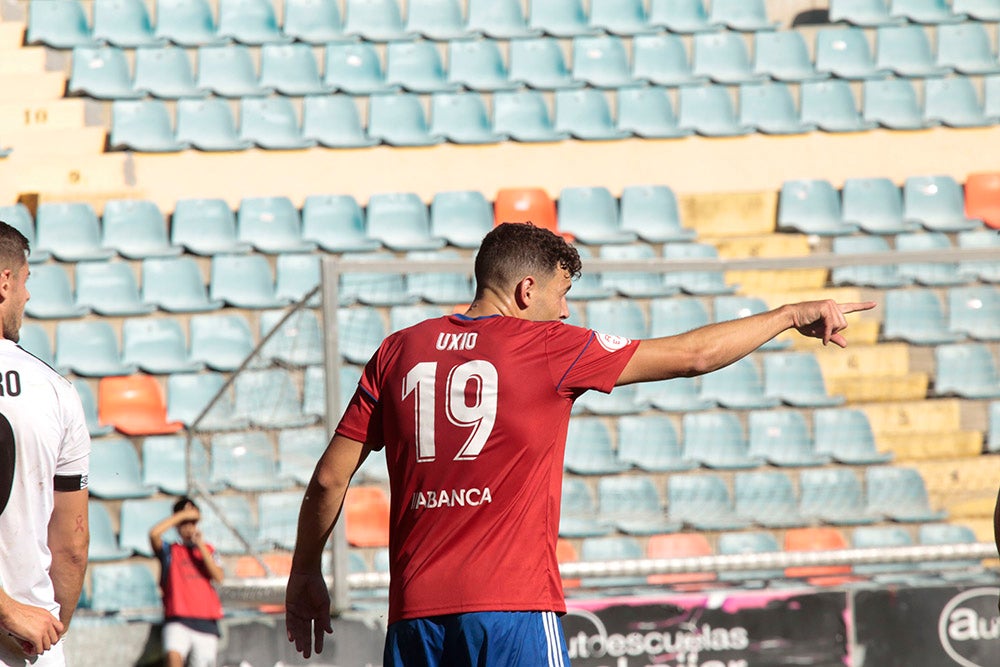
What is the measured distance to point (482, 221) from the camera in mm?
9133

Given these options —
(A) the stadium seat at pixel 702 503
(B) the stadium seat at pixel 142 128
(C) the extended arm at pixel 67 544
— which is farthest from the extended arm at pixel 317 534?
(B) the stadium seat at pixel 142 128

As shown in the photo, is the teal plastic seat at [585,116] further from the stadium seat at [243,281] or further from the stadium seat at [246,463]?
the stadium seat at [246,463]

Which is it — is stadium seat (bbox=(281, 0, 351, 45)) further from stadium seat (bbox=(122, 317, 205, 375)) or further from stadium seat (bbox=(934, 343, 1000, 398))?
stadium seat (bbox=(934, 343, 1000, 398))

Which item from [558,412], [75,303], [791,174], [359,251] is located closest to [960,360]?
[791,174]

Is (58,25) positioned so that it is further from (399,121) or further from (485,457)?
(485,457)

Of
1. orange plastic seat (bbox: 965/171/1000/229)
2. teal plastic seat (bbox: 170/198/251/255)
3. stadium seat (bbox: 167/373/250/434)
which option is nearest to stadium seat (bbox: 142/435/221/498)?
stadium seat (bbox: 167/373/250/434)

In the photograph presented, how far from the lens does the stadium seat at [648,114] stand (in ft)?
31.7

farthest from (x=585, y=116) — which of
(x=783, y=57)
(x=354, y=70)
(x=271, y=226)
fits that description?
(x=271, y=226)

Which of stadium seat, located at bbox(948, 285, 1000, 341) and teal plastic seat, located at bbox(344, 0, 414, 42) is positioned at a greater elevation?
teal plastic seat, located at bbox(344, 0, 414, 42)

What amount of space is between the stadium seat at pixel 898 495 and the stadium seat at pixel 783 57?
408cm

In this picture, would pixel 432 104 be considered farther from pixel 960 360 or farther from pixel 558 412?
pixel 558 412

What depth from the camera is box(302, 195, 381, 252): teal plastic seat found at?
9000 mm

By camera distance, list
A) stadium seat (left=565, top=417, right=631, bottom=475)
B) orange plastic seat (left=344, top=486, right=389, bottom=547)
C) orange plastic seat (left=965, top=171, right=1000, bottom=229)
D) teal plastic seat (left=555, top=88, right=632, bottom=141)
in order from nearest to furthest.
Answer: orange plastic seat (left=344, top=486, right=389, bottom=547), stadium seat (left=565, top=417, right=631, bottom=475), orange plastic seat (left=965, top=171, right=1000, bottom=229), teal plastic seat (left=555, top=88, right=632, bottom=141)

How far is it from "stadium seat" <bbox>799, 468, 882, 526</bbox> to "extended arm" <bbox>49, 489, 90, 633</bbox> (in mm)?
4657
